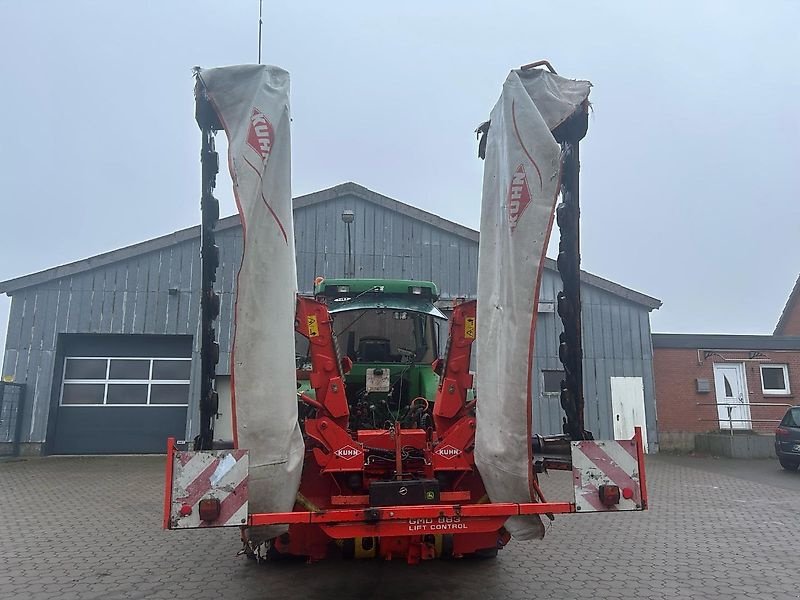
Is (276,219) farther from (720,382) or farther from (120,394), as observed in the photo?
(720,382)

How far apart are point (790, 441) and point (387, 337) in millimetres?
12709

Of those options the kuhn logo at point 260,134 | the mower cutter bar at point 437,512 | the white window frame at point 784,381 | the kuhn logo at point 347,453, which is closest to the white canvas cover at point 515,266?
the mower cutter bar at point 437,512

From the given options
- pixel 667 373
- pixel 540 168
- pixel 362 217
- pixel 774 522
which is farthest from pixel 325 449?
pixel 667 373

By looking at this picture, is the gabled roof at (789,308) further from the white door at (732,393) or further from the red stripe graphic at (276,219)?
the red stripe graphic at (276,219)

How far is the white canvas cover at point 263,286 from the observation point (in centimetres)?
365

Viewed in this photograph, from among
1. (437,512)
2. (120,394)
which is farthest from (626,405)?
(437,512)

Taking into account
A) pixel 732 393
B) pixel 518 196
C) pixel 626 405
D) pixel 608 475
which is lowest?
pixel 608 475

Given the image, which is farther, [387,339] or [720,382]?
[720,382]

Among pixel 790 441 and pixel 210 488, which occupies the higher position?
pixel 210 488

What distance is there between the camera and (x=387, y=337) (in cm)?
623

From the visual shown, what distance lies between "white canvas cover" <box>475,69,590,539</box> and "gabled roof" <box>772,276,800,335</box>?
33246mm

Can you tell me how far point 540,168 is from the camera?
3.84 meters

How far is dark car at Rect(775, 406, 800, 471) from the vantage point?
1409cm

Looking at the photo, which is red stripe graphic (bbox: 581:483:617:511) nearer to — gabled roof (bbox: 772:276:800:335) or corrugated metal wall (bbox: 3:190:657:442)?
corrugated metal wall (bbox: 3:190:657:442)
